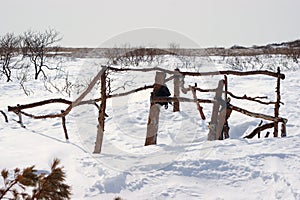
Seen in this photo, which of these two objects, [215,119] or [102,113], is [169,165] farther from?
[215,119]

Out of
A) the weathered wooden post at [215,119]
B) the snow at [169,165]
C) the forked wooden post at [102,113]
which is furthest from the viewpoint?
the weathered wooden post at [215,119]

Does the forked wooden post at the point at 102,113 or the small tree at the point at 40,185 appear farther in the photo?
the forked wooden post at the point at 102,113

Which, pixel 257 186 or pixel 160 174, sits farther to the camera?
pixel 160 174

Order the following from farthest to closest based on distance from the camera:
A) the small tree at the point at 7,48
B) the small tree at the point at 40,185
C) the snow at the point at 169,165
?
the small tree at the point at 7,48, the snow at the point at 169,165, the small tree at the point at 40,185

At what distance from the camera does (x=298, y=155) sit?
3.03 m

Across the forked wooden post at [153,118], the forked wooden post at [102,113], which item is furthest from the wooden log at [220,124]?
the forked wooden post at [102,113]

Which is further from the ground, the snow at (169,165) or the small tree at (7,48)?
the small tree at (7,48)

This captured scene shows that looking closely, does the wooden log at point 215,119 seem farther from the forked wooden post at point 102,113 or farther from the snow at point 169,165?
the forked wooden post at point 102,113

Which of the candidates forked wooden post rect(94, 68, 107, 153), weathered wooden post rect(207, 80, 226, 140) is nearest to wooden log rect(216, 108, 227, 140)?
weathered wooden post rect(207, 80, 226, 140)

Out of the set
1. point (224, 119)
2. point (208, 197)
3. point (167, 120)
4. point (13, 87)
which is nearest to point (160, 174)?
point (208, 197)

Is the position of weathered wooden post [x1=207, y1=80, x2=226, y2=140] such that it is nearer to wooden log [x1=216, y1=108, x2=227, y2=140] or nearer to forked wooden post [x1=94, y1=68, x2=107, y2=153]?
wooden log [x1=216, y1=108, x2=227, y2=140]

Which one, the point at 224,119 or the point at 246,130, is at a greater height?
the point at 224,119

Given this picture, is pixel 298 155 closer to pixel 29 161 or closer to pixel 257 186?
pixel 257 186

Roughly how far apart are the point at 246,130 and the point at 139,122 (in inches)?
75.7
